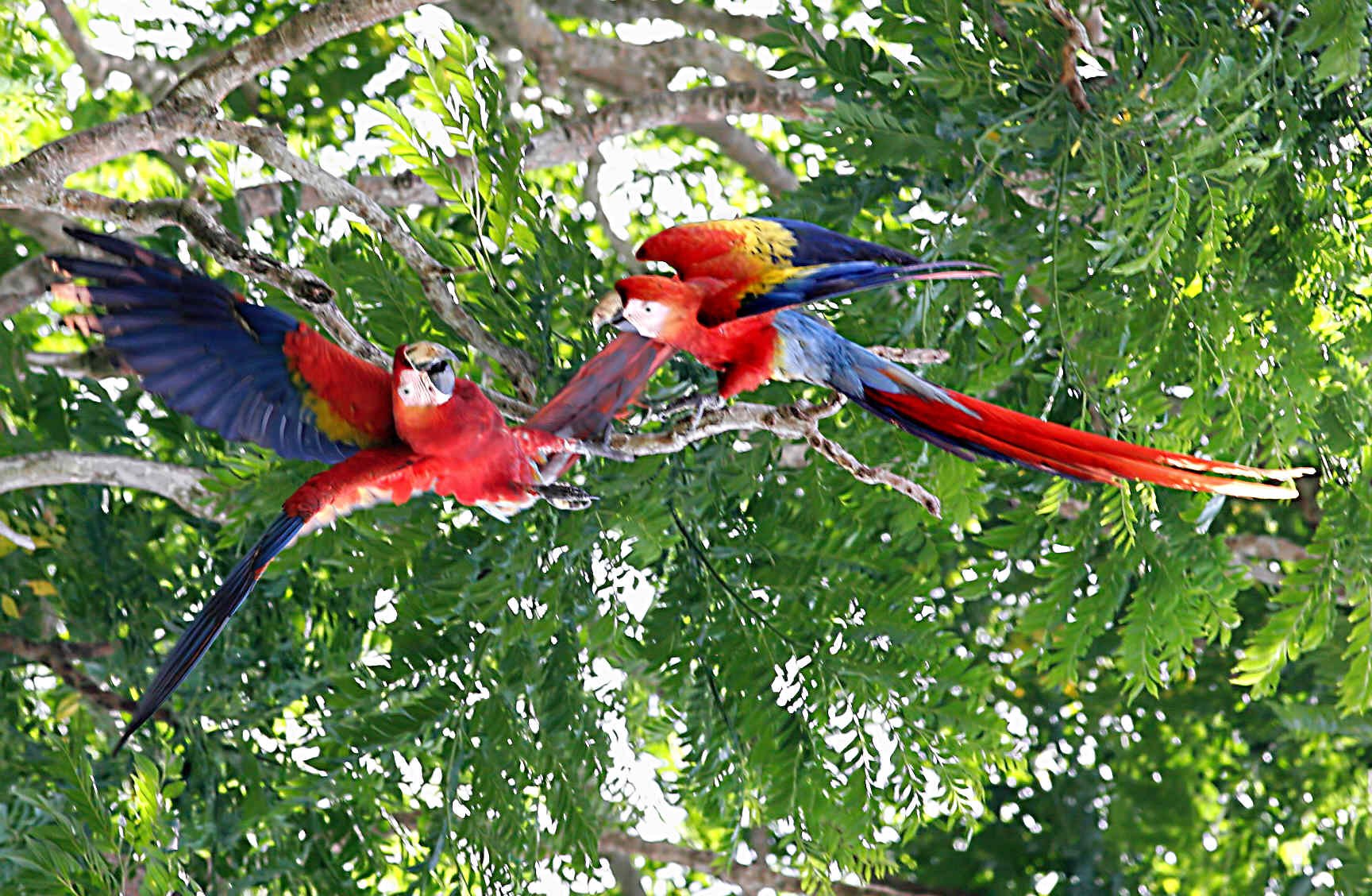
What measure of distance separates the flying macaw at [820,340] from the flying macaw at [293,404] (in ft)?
0.60

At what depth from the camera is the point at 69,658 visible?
2.32m

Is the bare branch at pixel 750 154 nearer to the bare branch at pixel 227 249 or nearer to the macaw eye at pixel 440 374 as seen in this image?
the bare branch at pixel 227 249

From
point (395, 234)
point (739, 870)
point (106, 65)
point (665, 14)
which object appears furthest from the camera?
point (665, 14)

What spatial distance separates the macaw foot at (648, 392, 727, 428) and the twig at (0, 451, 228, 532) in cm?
84

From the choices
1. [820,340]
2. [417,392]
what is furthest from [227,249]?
[820,340]

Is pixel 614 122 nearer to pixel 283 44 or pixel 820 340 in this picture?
pixel 283 44

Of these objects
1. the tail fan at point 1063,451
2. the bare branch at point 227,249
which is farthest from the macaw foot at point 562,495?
the tail fan at point 1063,451

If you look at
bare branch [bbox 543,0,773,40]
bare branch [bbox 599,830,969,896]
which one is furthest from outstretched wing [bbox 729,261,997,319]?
bare branch [bbox 543,0,773,40]

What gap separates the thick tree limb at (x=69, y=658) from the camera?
2.30 meters

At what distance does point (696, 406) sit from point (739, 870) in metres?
1.64

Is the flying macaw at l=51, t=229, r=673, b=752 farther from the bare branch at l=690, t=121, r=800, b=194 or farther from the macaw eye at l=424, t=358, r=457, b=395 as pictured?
the bare branch at l=690, t=121, r=800, b=194

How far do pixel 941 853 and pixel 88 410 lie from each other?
2.01 metres

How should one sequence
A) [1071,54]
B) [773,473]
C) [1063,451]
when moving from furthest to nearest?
[773,473] → [1071,54] → [1063,451]

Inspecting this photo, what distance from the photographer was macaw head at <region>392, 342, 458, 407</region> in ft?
4.02
